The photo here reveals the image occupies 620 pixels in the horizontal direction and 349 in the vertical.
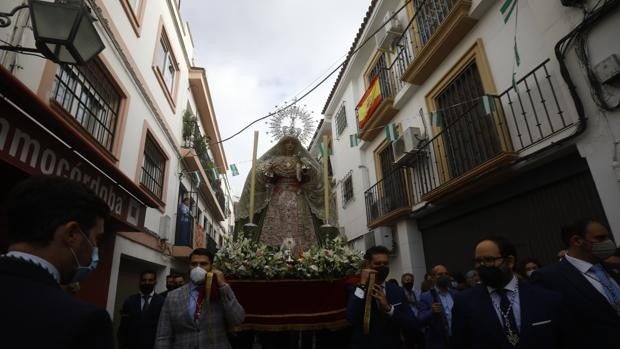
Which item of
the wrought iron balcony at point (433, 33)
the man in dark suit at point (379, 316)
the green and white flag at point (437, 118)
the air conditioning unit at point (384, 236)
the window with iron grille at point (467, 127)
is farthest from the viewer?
the air conditioning unit at point (384, 236)

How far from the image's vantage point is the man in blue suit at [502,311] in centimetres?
184

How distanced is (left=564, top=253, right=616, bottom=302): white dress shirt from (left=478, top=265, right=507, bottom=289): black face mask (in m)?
0.83

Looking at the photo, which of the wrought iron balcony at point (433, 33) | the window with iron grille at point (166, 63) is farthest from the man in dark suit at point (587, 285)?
the window with iron grille at point (166, 63)

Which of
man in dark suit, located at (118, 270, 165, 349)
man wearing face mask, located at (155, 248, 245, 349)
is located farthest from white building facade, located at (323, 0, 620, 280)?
man in dark suit, located at (118, 270, 165, 349)

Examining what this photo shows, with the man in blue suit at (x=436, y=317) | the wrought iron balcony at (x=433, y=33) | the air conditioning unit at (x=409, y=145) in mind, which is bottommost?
the man in blue suit at (x=436, y=317)

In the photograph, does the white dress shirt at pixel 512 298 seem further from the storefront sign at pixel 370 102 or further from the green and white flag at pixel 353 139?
the storefront sign at pixel 370 102

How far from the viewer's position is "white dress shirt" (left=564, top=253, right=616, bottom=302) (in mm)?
2291

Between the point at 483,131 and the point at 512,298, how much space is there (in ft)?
16.9

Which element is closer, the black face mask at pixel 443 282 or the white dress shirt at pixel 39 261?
the white dress shirt at pixel 39 261

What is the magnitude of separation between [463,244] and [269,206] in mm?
4682

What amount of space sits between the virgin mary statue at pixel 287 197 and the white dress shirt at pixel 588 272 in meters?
2.69

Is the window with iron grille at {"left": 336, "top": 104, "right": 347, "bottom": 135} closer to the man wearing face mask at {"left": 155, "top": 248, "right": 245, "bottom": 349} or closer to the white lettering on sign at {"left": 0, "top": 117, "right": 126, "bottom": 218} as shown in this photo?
the white lettering on sign at {"left": 0, "top": 117, "right": 126, "bottom": 218}

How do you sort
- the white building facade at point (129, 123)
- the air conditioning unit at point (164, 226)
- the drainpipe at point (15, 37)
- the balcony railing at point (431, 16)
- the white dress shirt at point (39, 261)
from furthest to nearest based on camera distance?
the air conditioning unit at point (164, 226) → the balcony railing at point (431, 16) → the white building facade at point (129, 123) → the drainpipe at point (15, 37) → the white dress shirt at point (39, 261)

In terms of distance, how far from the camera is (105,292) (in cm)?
569
